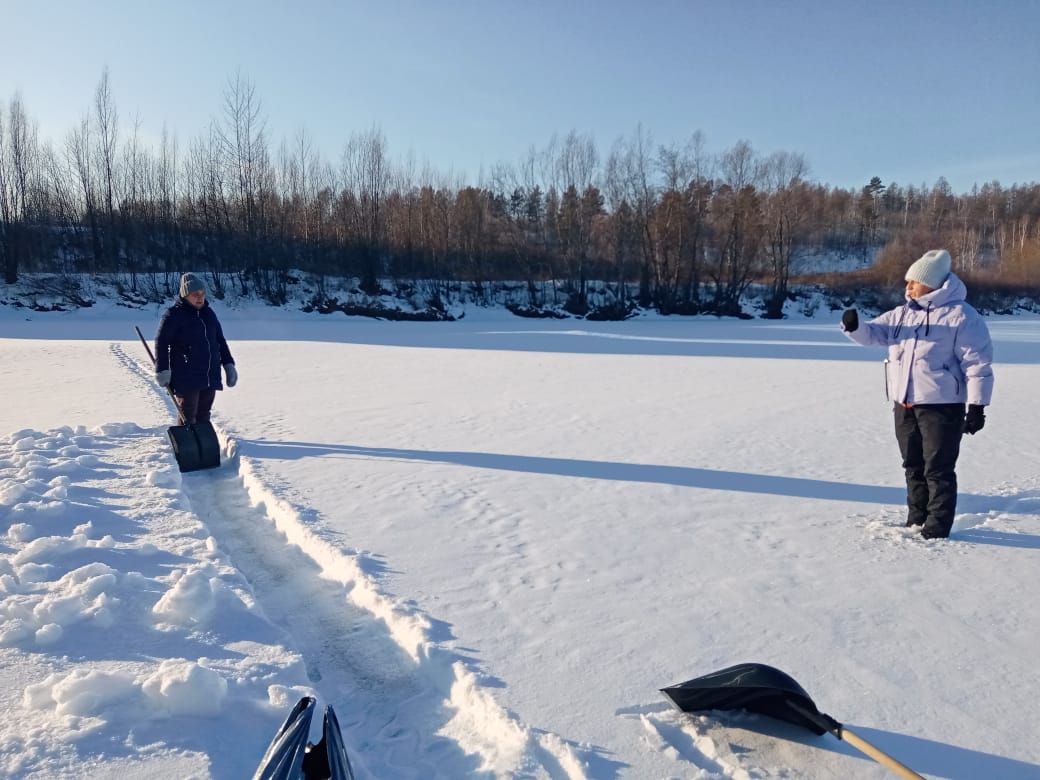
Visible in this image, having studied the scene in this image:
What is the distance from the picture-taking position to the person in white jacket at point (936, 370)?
12.5ft

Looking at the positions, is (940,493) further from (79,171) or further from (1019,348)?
(79,171)

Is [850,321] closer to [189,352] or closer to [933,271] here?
[933,271]

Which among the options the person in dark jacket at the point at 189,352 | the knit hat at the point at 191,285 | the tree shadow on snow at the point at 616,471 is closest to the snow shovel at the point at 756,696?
the tree shadow on snow at the point at 616,471

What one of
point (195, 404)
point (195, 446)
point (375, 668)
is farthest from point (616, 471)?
point (195, 404)

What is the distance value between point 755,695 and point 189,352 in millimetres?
5911

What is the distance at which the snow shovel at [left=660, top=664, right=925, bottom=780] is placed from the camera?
233 centimetres

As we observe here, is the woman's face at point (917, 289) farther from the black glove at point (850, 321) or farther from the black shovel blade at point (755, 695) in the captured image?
the black shovel blade at point (755, 695)

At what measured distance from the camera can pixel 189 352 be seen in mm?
6367

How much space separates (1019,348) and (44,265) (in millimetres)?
40613

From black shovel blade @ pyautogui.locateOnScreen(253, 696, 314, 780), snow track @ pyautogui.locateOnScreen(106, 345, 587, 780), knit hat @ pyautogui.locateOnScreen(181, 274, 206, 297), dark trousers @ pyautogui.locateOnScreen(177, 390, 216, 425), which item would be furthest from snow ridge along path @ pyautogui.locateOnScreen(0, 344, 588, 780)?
knit hat @ pyautogui.locateOnScreen(181, 274, 206, 297)

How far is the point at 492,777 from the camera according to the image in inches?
86.3

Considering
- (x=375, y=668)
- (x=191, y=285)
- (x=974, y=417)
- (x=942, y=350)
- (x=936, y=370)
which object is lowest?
(x=375, y=668)

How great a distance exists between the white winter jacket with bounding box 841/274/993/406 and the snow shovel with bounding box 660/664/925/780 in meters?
2.37

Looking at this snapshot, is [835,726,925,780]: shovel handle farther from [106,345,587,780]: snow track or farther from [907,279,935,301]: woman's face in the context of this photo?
[907,279,935,301]: woman's face
